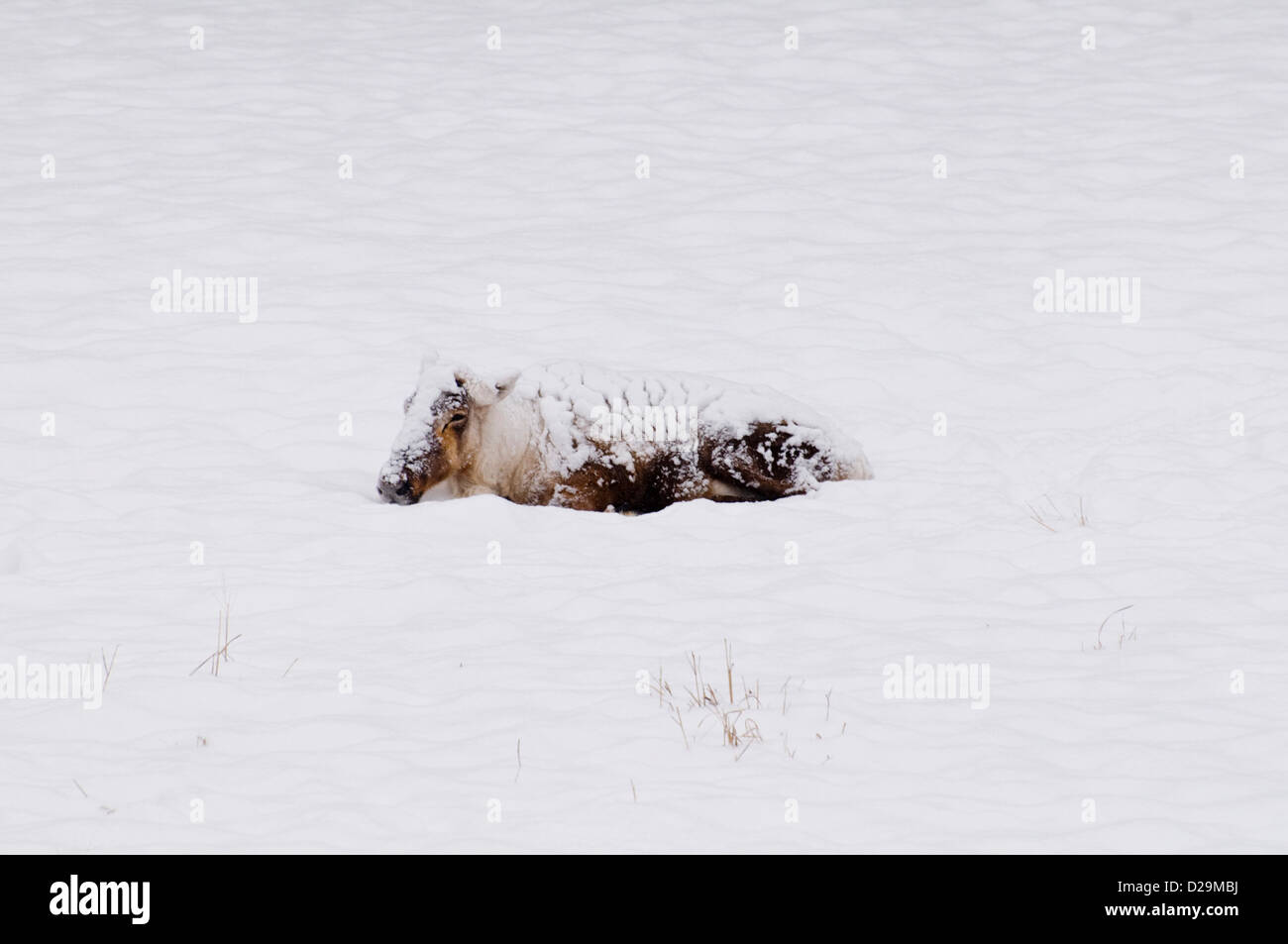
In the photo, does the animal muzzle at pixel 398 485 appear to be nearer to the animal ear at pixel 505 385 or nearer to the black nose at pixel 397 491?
the black nose at pixel 397 491

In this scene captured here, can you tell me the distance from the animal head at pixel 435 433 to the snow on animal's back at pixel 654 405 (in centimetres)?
30

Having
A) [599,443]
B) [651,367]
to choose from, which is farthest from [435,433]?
[651,367]

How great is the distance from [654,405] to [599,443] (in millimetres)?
373

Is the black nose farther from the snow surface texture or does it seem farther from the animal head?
the snow surface texture

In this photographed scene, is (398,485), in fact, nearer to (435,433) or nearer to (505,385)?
(435,433)

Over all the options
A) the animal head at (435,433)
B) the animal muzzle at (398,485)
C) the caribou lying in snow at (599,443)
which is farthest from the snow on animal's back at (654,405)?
the animal muzzle at (398,485)

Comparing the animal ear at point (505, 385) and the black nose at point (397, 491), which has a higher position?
the animal ear at point (505, 385)

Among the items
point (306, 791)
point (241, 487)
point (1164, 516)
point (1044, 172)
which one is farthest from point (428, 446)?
point (1044, 172)

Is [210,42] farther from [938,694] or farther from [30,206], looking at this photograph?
[938,694]

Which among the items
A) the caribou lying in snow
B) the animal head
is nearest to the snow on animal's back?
the caribou lying in snow

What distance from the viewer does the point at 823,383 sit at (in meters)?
9.70

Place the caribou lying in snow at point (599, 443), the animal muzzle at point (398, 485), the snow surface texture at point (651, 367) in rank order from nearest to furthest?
1. the snow surface texture at point (651, 367)
2. the animal muzzle at point (398, 485)
3. the caribou lying in snow at point (599, 443)

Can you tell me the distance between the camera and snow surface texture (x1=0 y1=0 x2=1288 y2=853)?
4395 mm

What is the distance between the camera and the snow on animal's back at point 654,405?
7.50 meters
